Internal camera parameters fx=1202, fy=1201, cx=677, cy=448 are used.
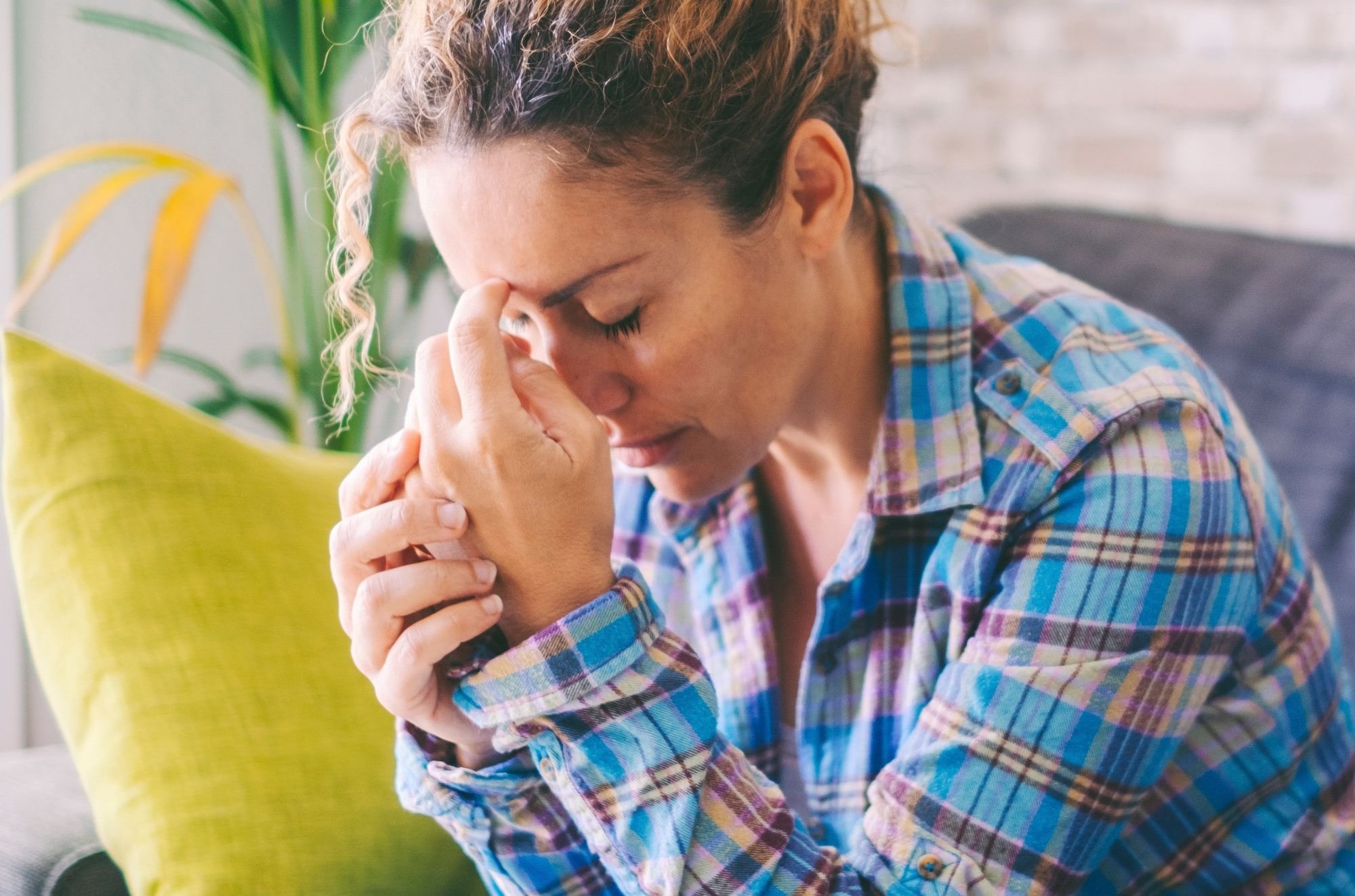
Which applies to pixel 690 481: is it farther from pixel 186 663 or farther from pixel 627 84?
pixel 186 663

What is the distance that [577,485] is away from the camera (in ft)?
2.58

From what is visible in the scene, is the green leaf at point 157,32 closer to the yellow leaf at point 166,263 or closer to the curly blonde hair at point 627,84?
the yellow leaf at point 166,263

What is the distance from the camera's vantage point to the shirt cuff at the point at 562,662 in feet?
2.49

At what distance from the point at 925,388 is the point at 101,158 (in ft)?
3.02

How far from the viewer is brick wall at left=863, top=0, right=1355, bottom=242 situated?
1.91 m

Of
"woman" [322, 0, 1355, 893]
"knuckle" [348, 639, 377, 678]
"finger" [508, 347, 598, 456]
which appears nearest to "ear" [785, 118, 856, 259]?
"woman" [322, 0, 1355, 893]

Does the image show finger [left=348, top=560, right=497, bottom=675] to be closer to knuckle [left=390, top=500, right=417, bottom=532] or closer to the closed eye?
knuckle [left=390, top=500, right=417, bottom=532]

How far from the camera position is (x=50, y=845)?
91 cm

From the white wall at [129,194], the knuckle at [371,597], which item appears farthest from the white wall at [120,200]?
the knuckle at [371,597]

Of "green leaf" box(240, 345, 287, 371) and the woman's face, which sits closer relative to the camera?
the woman's face

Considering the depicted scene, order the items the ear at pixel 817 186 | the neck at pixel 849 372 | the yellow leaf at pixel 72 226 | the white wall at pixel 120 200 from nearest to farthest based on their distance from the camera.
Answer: the ear at pixel 817 186 → the neck at pixel 849 372 → the yellow leaf at pixel 72 226 → the white wall at pixel 120 200

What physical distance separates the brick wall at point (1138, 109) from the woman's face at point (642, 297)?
938 millimetres

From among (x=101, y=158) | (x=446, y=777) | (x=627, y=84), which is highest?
(x=627, y=84)

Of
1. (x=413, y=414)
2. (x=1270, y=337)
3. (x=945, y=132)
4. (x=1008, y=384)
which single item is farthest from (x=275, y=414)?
(x=945, y=132)
